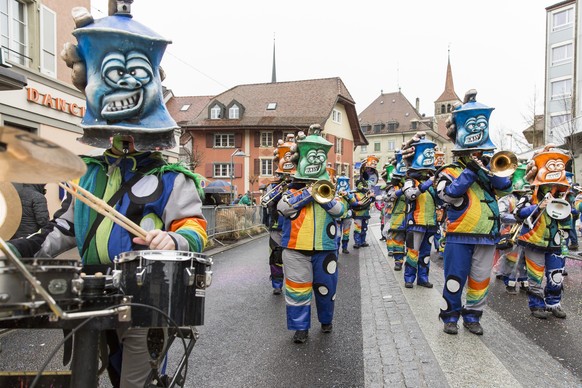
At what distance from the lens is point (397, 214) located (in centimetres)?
838

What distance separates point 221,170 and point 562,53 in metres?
32.0

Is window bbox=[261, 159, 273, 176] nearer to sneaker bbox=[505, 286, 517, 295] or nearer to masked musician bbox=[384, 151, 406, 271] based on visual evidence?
masked musician bbox=[384, 151, 406, 271]

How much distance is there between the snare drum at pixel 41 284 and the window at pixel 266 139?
39.2 metres

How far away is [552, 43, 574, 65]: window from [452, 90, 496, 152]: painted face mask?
40987mm

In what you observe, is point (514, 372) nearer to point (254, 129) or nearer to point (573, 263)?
point (573, 263)

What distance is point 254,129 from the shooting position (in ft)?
133

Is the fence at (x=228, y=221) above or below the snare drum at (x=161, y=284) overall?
below

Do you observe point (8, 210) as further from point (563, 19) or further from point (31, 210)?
point (563, 19)

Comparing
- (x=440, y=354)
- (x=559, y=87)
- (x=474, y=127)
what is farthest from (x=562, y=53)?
(x=440, y=354)

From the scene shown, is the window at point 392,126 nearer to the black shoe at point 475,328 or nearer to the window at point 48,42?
the window at point 48,42

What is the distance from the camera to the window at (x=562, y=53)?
125 ft

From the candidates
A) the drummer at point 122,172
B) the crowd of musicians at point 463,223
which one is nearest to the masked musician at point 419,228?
the crowd of musicians at point 463,223

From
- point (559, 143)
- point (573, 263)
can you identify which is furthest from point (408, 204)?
point (559, 143)

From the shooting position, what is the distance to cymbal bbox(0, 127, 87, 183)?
125cm
